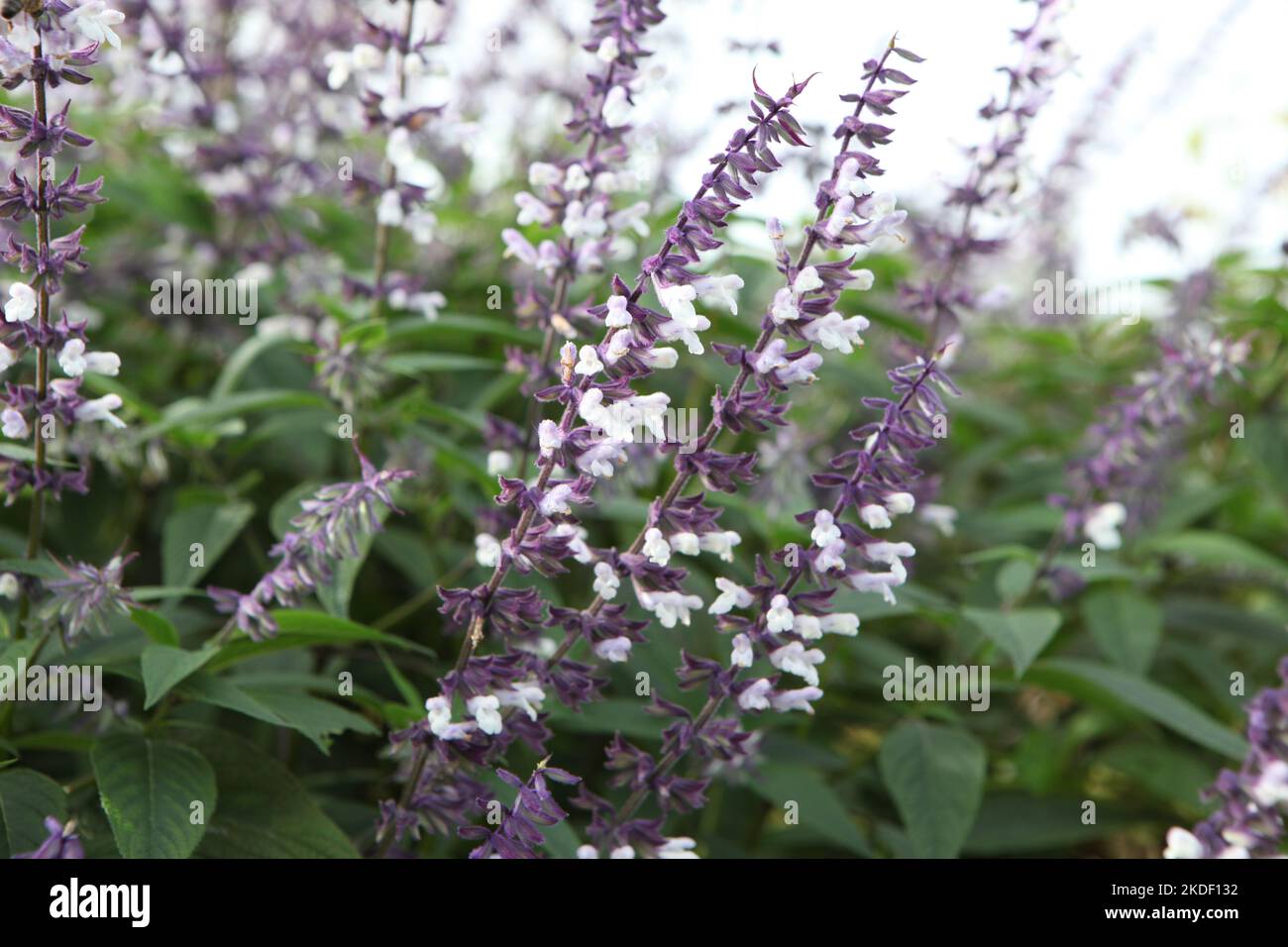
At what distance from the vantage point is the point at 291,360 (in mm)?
3773

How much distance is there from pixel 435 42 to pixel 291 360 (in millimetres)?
1313

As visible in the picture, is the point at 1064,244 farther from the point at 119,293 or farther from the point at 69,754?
the point at 69,754

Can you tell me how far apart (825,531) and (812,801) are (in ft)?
3.60

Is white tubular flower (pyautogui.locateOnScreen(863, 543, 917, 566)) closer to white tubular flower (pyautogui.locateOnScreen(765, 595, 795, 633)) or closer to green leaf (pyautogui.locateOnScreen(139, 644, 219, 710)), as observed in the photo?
white tubular flower (pyautogui.locateOnScreen(765, 595, 795, 633))

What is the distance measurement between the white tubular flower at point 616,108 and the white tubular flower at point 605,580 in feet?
3.38

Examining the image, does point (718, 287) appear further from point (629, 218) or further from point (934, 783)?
point (934, 783)

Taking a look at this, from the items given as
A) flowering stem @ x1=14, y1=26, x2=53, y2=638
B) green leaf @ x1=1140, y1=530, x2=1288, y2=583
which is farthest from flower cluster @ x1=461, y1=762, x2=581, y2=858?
green leaf @ x1=1140, y1=530, x2=1288, y2=583

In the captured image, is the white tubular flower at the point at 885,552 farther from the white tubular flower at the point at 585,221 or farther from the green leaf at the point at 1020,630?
the white tubular flower at the point at 585,221

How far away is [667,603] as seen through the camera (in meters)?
1.94

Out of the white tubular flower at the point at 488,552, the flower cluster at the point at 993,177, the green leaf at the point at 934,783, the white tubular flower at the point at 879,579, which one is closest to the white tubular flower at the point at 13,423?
the white tubular flower at the point at 488,552

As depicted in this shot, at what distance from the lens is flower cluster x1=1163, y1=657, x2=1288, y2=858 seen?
2055 millimetres

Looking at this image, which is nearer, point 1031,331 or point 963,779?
point 963,779

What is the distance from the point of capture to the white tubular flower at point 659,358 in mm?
1805
